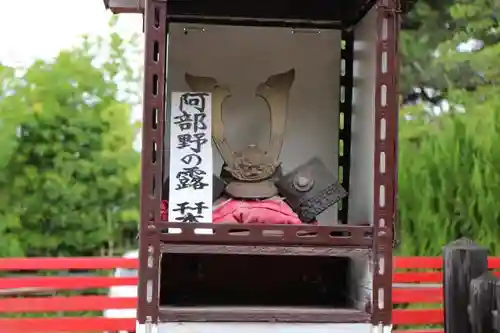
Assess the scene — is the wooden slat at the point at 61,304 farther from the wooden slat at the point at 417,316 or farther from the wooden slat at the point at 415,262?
the wooden slat at the point at 415,262

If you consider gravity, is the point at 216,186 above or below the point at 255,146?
below

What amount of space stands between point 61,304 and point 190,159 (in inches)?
32.5

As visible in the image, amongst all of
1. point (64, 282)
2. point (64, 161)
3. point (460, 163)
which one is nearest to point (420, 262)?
point (64, 282)

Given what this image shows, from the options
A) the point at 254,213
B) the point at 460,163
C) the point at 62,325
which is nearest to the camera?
the point at 254,213

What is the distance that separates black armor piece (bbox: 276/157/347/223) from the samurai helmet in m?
0.07

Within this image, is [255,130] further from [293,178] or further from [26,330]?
[26,330]

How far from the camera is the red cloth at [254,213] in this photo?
91.5 inches

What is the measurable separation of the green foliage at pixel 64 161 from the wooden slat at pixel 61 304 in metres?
3.67

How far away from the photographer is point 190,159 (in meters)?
2.37

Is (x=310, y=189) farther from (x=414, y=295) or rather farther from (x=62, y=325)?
(x=62, y=325)

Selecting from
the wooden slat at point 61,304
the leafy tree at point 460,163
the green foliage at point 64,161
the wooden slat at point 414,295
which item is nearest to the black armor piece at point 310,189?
the wooden slat at point 414,295

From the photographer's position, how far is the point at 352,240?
82.0 inches

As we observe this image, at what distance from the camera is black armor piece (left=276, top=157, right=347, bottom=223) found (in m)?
2.53

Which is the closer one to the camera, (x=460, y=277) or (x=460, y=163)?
(x=460, y=277)
